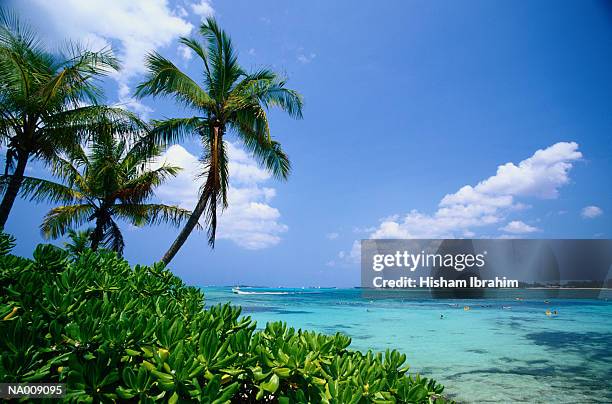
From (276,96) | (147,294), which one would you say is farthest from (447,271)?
(147,294)

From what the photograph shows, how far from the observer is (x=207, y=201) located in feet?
31.3

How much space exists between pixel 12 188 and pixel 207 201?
493cm

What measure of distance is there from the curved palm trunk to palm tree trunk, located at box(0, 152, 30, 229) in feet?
13.1

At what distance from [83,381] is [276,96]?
9.86 m

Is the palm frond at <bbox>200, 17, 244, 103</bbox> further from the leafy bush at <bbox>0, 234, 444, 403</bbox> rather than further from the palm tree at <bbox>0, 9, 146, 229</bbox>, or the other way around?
the leafy bush at <bbox>0, 234, 444, 403</bbox>

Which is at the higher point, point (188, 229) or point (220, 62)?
point (220, 62)

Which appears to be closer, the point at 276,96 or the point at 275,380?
the point at 275,380

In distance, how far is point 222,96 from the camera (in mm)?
10117

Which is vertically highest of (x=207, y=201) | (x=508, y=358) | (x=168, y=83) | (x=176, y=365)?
(x=168, y=83)

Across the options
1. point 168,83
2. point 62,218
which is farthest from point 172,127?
point 62,218

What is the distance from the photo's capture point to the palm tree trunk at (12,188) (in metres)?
8.72

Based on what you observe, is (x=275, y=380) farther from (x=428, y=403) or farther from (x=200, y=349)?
(x=428, y=403)

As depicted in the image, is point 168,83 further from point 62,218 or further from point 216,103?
point 62,218

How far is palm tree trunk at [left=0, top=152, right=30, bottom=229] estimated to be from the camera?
8719 millimetres
